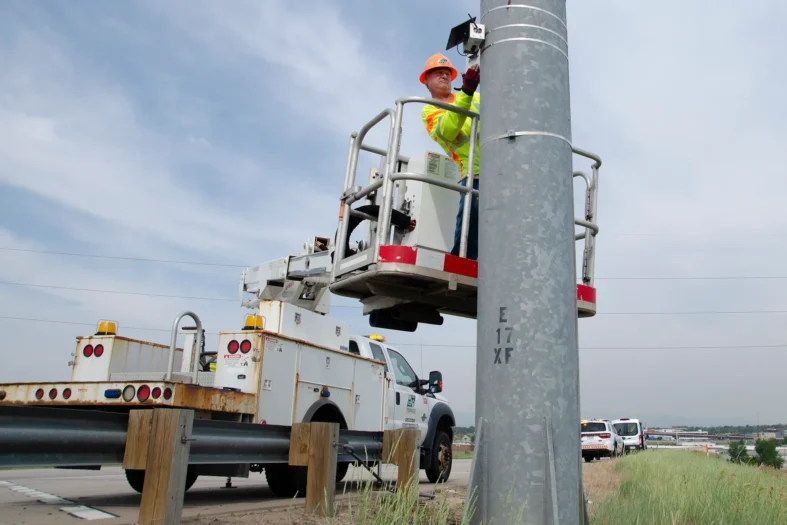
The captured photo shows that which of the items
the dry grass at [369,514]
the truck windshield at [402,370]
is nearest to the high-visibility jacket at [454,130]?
the dry grass at [369,514]

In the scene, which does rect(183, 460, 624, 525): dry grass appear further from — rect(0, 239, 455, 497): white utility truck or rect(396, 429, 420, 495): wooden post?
rect(0, 239, 455, 497): white utility truck

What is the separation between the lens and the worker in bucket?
16.9 feet

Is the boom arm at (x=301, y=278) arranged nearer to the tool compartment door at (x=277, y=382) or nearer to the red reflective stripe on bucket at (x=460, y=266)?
the tool compartment door at (x=277, y=382)

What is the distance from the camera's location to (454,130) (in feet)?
17.9

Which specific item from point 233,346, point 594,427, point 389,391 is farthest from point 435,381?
point 594,427

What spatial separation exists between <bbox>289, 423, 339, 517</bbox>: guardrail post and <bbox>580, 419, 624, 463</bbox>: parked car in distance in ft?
80.3

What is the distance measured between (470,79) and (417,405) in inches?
292

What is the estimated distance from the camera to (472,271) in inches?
189

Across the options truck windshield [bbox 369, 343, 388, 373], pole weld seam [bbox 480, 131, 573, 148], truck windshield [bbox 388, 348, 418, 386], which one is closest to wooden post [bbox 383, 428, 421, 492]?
pole weld seam [bbox 480, 131, 573, 148]

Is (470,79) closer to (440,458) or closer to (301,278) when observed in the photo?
(301,278)

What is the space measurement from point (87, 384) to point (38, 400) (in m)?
0.73

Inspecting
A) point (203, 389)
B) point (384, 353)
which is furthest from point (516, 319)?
point (384, 353)

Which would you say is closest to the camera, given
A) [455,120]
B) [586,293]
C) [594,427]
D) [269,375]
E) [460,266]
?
[460,266]

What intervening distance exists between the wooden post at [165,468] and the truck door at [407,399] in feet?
22.7
